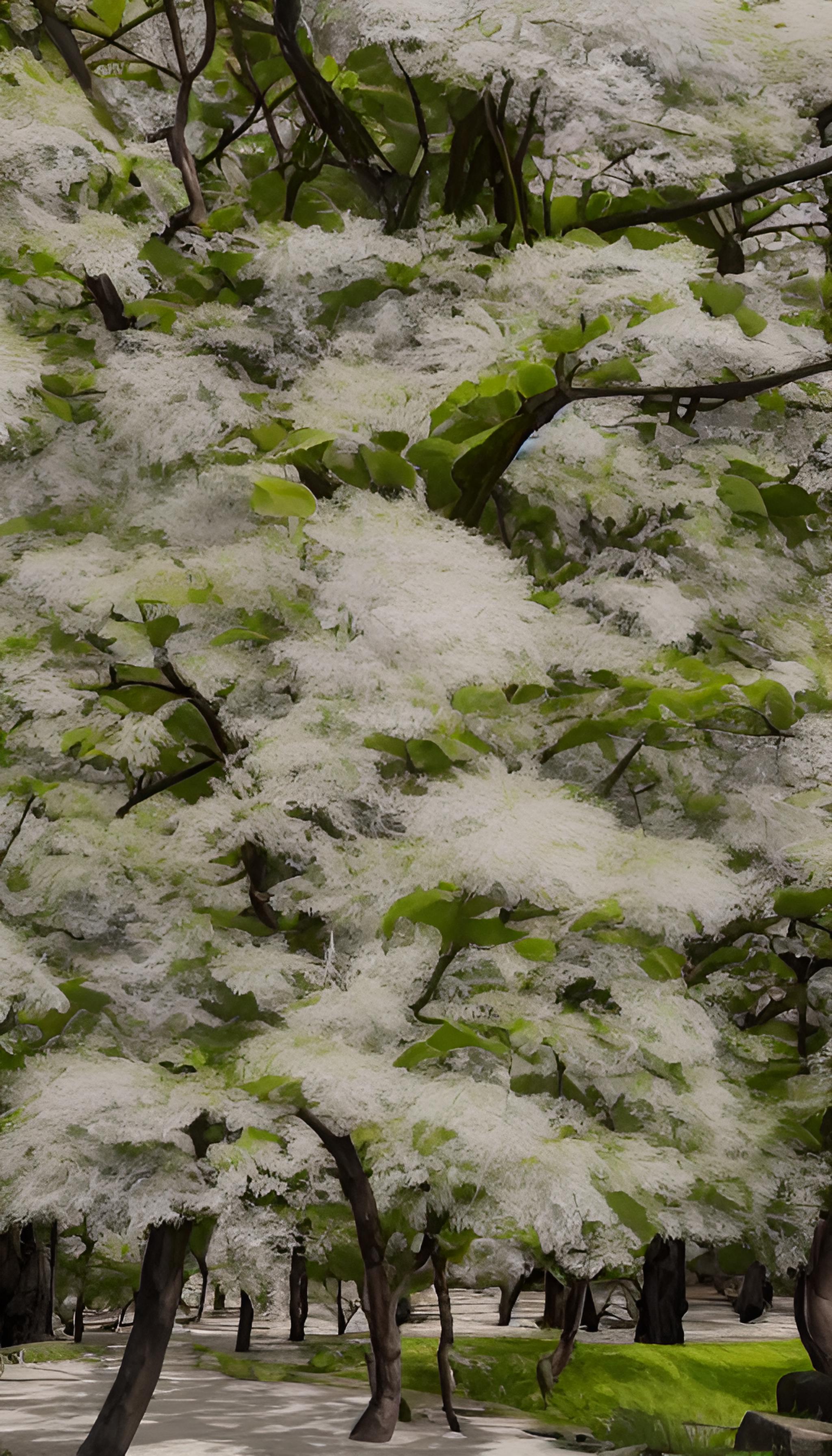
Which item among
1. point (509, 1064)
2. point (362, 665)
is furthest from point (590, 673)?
point (509, 1064)

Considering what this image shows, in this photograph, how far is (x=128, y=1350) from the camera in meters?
6.14

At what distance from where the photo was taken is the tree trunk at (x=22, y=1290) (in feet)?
52.0

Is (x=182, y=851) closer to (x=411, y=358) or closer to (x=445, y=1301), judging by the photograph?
(x=411, y=358)

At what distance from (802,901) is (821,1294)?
3553 millimetres

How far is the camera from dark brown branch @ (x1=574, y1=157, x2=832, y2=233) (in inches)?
175

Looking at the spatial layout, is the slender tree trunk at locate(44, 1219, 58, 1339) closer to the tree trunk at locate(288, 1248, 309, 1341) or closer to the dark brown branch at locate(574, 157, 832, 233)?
the tree trunk at locate(288, 1248, 309, 1341)

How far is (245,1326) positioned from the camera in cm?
1967

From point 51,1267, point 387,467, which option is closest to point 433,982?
point 387,467

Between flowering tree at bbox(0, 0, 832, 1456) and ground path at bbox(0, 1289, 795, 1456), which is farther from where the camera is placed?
ground path at bbox(0, 1289, 795, 1456)

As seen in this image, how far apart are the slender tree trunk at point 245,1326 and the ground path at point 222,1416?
0.27 metres

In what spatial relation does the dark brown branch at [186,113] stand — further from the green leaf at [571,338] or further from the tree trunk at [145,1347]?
the tree trunk at [145,1347]

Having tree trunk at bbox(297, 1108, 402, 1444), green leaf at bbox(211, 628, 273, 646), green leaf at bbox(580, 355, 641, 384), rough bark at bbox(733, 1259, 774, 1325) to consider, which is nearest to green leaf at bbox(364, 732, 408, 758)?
green leaf at bbox(211, 628, 273, 646)

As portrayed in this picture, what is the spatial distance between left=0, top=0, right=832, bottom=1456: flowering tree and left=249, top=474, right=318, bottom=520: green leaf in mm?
10

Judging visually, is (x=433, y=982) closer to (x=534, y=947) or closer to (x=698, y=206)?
(x=534, y=947)
